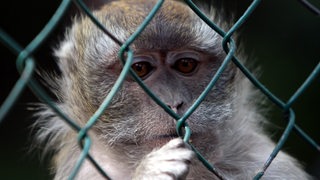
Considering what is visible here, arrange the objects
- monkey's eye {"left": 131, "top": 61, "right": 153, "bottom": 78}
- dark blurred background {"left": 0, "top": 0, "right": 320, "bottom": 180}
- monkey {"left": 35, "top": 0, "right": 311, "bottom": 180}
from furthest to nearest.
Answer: dark blurred background {"left": 0, "top": 0, "right": 320, "bottom": 180}
monkey's eye {"left": 131, "top": 61, "right": 153, "bottom": 78}
monkey {"left": 35, "top": 0, "right": 311, "bottom": 180}

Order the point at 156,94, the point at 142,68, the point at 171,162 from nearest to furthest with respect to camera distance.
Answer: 1. the point at 171,162
2. the point at 156,94
3. the point at 142,68

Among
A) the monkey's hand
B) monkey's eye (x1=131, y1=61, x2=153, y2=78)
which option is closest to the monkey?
monkey's eye (x1=131, y1=61, x2=153, y2=78)

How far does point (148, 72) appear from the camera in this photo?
10.9ft

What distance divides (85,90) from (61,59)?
1.93 feet

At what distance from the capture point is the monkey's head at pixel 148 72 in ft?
10.3

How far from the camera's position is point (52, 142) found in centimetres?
417

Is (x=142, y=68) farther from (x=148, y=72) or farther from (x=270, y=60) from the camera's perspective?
(x=270, y=60)

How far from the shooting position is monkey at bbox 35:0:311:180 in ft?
10.3

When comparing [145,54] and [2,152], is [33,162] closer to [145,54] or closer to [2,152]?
[2,152]

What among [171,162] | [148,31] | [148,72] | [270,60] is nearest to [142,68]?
[148,72]

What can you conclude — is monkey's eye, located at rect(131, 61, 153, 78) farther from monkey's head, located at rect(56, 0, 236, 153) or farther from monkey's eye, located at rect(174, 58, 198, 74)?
monkey's eye, located at rect(174, 58, 198, 74)

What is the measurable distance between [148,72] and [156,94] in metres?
0.29

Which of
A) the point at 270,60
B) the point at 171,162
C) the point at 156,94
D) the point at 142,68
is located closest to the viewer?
the point at 171,162

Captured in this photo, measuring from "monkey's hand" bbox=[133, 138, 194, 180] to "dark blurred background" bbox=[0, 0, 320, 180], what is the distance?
14.2 ft
